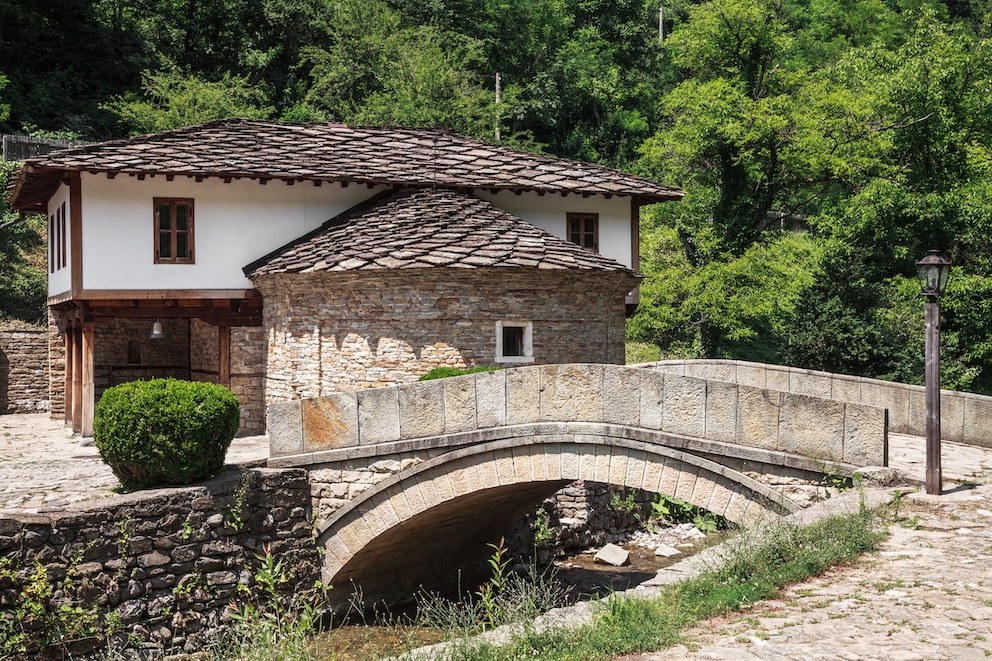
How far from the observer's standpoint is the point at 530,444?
35.6ft

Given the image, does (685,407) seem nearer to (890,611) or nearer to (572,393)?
(572,393)

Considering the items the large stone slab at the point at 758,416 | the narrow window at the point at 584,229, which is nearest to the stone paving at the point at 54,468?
the large stone slab at the point at 758,416

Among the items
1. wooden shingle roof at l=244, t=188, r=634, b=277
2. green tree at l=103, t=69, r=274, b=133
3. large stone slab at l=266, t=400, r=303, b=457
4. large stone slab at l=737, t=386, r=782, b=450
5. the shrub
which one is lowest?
large stone slab at l=266, t=400, r=303, b=457

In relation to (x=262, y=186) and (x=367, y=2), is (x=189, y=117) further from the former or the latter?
(x=262, y=186)

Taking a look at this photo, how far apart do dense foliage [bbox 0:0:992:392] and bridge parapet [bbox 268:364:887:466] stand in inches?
478

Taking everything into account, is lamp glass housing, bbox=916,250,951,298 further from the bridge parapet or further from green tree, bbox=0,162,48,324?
green tree, bbox=0,162,48,324

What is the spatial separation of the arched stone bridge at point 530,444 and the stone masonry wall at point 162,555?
1.37 feet

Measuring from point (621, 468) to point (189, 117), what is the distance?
2430 centimetres

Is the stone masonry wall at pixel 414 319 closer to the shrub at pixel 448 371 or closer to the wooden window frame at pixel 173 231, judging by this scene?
the shrub at pixel 448 371

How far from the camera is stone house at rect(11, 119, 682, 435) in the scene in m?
14.7

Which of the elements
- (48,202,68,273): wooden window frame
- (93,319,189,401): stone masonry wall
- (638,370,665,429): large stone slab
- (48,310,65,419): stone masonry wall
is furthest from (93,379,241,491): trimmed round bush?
(93,319,189,401): stone masonry wall

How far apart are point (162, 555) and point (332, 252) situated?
18.8 ft

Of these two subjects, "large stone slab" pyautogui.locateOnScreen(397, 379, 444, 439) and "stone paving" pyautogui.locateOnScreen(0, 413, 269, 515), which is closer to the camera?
"stone paving" pyautogui.locateOnScreen(0, 413, 269, 515)

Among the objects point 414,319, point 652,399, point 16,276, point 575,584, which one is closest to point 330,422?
point 414,319
